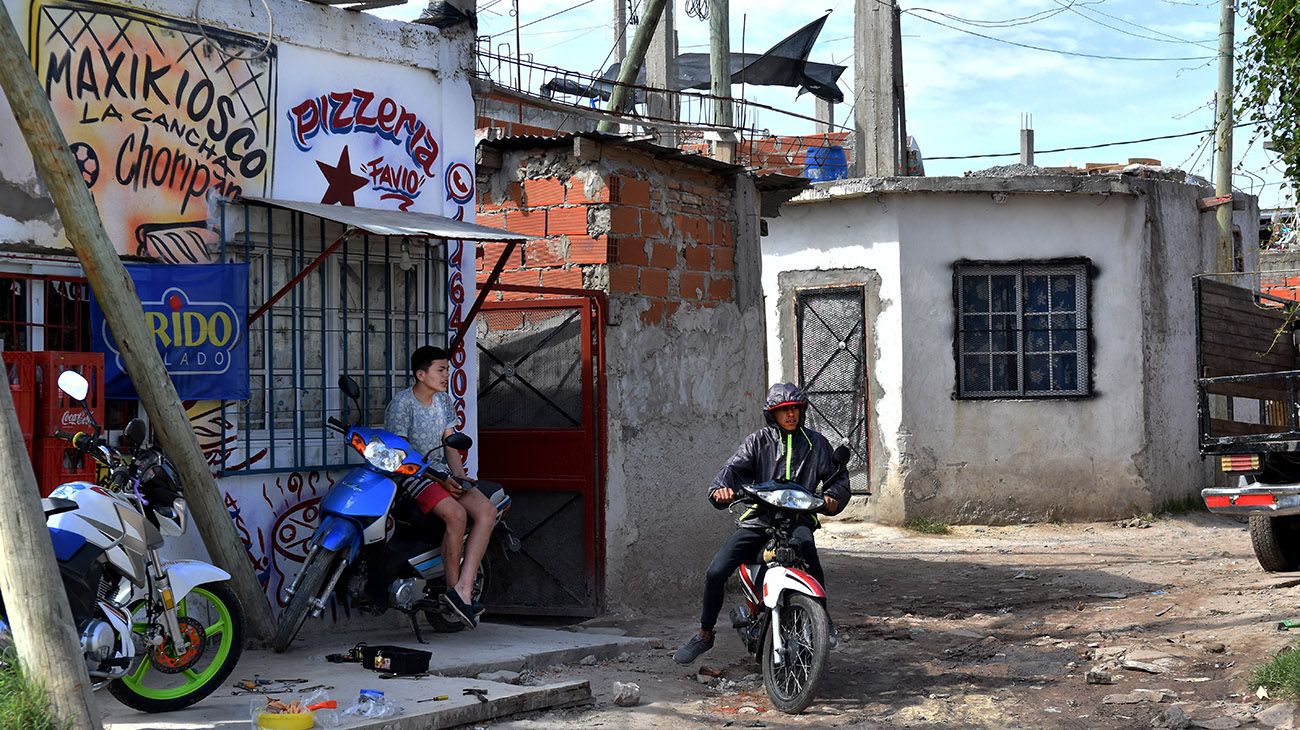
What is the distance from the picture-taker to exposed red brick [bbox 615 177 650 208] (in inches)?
340

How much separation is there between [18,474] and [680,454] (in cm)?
498

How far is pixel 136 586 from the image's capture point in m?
5.42

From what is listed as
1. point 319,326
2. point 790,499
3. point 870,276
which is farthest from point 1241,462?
point 319,326

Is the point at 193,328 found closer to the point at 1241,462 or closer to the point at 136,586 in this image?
the point at 136,586

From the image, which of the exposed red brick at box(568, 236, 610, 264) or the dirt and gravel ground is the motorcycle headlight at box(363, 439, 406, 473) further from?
the exposed red brick at box(568, 236, 610, 264)

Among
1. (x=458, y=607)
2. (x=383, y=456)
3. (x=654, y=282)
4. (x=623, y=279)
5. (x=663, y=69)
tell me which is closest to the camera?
(x=383, y=456)

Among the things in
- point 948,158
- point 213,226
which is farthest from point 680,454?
point 948,158

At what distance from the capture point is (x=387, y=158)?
7668 millimetres

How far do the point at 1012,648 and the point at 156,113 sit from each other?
5.25m

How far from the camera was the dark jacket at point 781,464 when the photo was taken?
678 cm

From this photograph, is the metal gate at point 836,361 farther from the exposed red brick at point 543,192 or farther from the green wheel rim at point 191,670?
the green wheel rim at point 191,670

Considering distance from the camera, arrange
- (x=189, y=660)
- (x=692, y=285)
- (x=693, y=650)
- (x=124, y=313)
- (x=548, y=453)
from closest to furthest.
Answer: (x=189, y=660) < (x=124, y=313) < (x=693, y=650) < (x=548, y=453) < (x=692, y=285)

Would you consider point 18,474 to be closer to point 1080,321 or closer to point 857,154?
point 1080,321

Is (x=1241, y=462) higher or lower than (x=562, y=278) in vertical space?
lower
